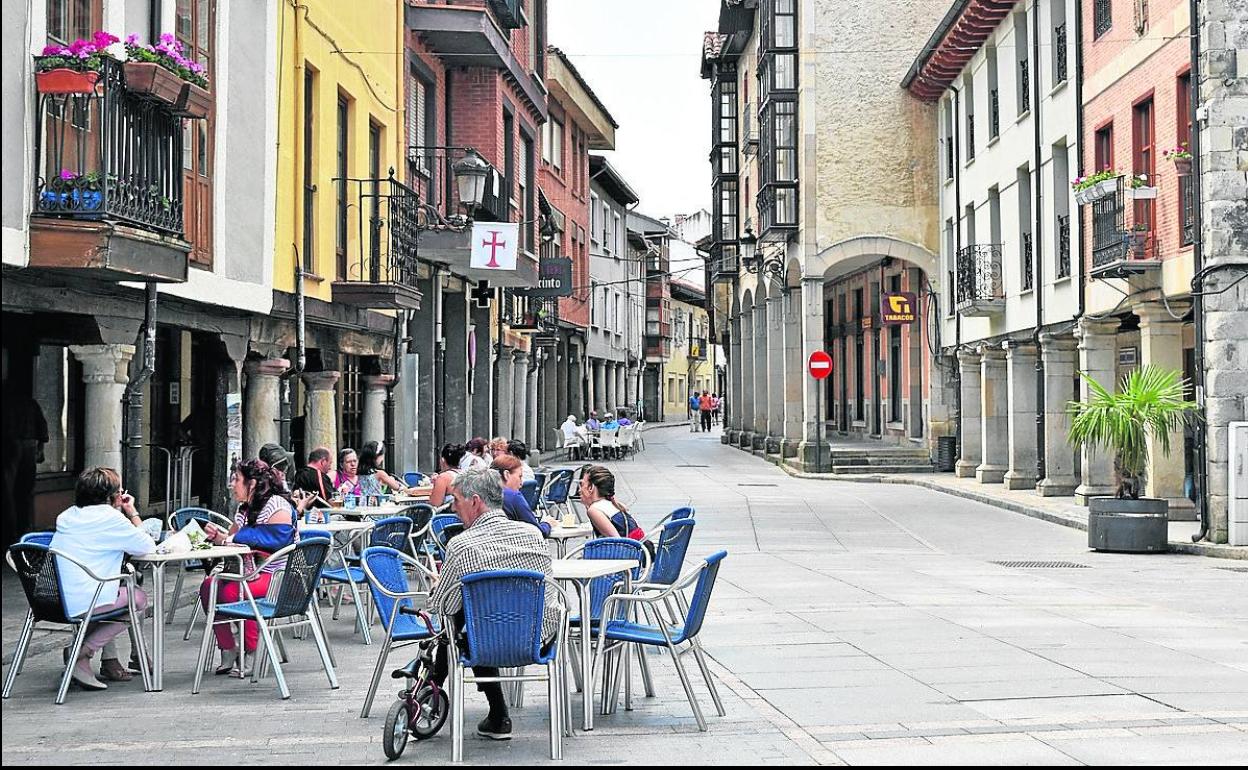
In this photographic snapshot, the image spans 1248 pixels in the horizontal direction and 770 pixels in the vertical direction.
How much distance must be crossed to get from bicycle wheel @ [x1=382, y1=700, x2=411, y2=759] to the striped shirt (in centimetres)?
56

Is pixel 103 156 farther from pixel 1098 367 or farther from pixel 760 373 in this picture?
pixel 760 373

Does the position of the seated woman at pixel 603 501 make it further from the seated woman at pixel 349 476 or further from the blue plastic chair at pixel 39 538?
the seated woman at pixel 349 476

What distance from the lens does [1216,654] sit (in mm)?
10086

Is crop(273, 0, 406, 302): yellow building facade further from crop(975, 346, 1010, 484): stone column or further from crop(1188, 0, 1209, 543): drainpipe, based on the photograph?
crop(975, 346, 1010, 484): stone column

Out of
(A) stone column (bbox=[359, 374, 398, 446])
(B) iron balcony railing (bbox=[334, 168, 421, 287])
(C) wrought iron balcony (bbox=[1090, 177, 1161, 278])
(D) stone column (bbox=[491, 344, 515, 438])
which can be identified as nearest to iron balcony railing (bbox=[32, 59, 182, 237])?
(B) iron balcony railing (bbox=[334, 168, 421, 287])

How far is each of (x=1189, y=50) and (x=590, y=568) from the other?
566 inches

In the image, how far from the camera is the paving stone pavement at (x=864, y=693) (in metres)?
7.09

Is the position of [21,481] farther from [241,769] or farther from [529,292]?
[529,292]

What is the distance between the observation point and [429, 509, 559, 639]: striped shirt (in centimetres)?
736

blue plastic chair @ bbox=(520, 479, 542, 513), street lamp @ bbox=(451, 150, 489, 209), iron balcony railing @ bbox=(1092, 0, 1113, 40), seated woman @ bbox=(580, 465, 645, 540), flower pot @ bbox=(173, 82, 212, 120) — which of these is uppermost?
iron balcony railing @ bbox=(1092, 0, 1113, 40)

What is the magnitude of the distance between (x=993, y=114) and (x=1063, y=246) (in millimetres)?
6232

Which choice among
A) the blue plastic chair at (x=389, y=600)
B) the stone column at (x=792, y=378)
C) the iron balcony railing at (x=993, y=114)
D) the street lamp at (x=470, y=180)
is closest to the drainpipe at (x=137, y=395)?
the blue plastic chair at (x=389, y=600)

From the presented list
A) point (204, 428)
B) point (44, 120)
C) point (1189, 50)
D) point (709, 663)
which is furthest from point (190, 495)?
point (1189, 50)

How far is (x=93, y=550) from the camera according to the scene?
9.10 meters
